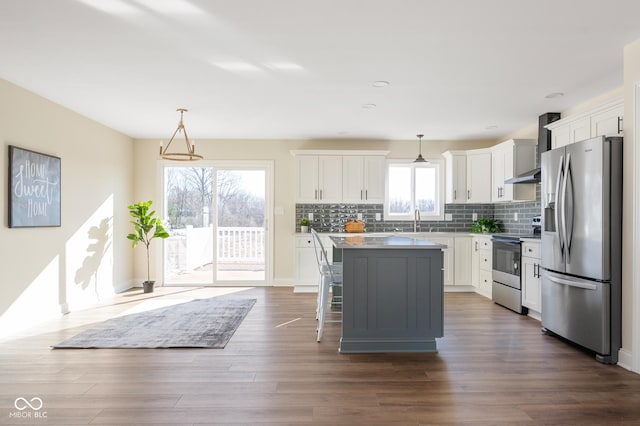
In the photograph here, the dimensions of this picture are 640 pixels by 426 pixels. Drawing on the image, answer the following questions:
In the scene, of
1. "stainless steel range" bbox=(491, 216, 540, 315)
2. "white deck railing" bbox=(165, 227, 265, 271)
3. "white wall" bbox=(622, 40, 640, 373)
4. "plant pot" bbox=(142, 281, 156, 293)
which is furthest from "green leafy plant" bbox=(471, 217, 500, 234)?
"plant pot" bbox=(142, 281, 156, 293)

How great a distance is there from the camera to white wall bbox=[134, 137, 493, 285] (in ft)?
22.3

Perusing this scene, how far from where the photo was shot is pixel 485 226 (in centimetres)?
644

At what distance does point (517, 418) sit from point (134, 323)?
3.79 metres

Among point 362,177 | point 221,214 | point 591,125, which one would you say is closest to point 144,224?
point 221,214

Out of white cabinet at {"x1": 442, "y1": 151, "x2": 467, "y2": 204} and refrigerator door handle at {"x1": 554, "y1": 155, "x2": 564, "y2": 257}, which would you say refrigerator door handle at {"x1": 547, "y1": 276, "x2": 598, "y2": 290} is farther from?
white cabinet at {"x1": 442, "y1": 151, "x2": 467, "y2": 204}

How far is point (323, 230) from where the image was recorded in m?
6.86

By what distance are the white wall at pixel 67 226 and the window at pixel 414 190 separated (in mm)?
4391

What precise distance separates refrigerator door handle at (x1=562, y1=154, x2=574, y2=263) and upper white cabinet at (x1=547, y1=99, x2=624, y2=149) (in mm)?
485

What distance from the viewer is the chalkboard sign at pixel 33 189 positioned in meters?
3.97

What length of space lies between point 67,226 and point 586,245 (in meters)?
5.57

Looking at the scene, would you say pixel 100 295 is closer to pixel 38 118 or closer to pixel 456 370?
pixel 38 118

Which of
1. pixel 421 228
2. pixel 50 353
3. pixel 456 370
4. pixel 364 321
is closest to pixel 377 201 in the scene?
pixel 421 228

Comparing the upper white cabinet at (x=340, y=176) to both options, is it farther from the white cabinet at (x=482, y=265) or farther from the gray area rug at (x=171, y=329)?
the gray area rug at (x=171, y=329)

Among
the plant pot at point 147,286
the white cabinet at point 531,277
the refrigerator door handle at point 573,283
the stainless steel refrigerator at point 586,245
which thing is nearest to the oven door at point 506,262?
the white cabinet at point 531,277
